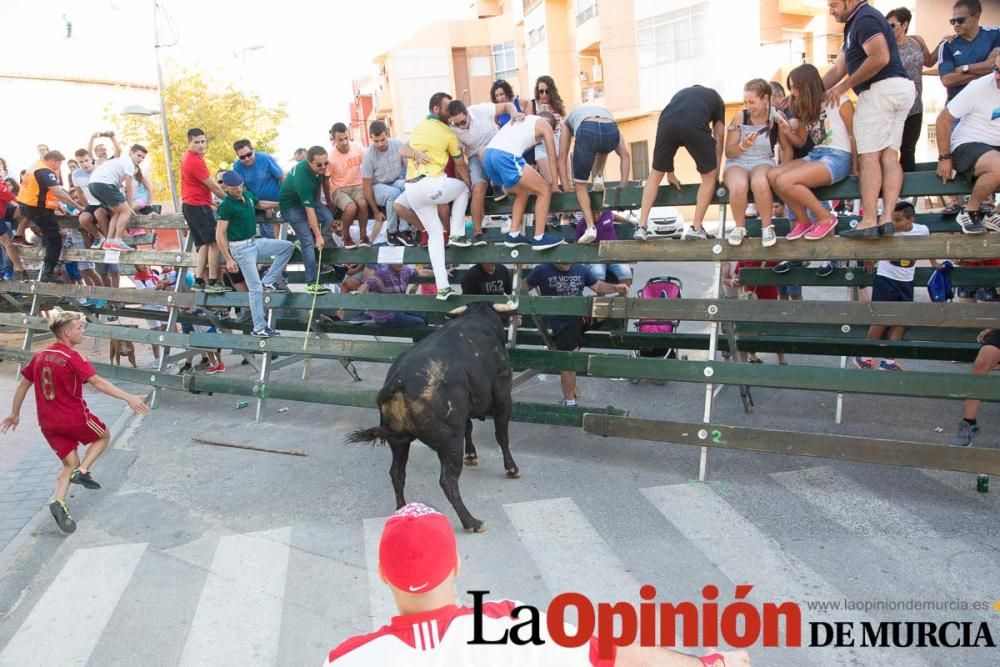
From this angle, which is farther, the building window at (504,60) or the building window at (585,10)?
the building window at (504,60)

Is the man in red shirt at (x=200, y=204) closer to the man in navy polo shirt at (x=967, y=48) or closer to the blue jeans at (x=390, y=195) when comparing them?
the blue jeans at (x=390, y=195)

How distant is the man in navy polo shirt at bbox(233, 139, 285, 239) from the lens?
909 cm

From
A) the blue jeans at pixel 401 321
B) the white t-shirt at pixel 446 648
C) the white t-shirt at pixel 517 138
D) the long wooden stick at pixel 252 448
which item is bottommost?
the long wooden stick at pixel 252 448

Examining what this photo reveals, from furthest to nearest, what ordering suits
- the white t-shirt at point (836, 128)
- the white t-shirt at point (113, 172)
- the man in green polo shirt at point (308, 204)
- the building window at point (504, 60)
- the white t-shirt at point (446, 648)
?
the building window at point (504, 60) → the white t-shirt at point (113, 172) → the man in green polo shirt at point (308, 204) → the white t-shirt at point (836, 128) → the white t-shirt at point (446, 648)

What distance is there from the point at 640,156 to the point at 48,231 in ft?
74.6

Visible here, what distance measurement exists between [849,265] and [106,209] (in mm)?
10226

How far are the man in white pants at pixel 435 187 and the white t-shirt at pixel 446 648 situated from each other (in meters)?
5.48

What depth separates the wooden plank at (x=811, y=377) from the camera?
5203 mm

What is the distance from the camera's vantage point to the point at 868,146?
5559 mm

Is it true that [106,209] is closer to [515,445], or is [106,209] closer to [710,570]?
[515,445]

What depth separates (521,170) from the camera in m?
6.88

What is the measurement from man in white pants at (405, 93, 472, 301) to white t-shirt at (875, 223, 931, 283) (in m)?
4.10

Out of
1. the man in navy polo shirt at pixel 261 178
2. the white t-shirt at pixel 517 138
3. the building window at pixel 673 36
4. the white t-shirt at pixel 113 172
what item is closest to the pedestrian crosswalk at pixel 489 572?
the white t-shirt at pixel 517 138

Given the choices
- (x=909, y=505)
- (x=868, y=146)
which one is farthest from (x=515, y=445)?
(x=868, y=146)
